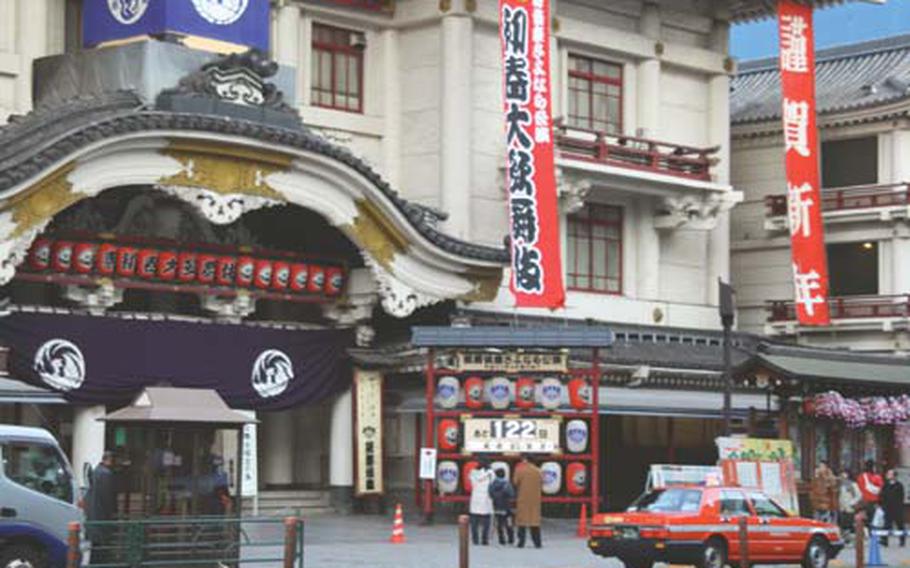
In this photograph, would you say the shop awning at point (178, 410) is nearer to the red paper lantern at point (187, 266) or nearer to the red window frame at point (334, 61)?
the red paper lantern at point (187, 266)

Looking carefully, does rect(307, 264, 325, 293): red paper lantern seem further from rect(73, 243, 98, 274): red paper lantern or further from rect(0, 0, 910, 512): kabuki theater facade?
rect(73, 243, 98, 274): red paper lantern

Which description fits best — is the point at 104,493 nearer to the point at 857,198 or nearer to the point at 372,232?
the point at 372,232

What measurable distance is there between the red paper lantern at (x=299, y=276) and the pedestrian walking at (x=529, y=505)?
7634 mm

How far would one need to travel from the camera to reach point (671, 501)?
34812 millimetres

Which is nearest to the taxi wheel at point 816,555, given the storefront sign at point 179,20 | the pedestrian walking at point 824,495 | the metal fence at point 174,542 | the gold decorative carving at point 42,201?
the pedestrian walking at point 824,495

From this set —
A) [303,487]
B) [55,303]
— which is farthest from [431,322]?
[55,303]

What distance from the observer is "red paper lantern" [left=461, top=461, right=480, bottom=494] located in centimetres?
4244

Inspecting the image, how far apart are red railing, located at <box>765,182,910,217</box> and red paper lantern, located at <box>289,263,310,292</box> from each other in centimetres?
1591

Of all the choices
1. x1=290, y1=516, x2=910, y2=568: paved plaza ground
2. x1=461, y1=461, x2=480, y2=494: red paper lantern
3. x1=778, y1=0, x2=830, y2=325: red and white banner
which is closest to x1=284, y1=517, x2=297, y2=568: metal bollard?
x1=290, y1=516, x2=910, y2=568: paved plaza ground

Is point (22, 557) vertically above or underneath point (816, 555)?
above

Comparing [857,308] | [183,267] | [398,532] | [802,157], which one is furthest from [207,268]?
[857,308]

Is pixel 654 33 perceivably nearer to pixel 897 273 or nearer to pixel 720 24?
pixel 720 24

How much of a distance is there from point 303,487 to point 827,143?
61.1 ft

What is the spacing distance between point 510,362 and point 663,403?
6.56m
